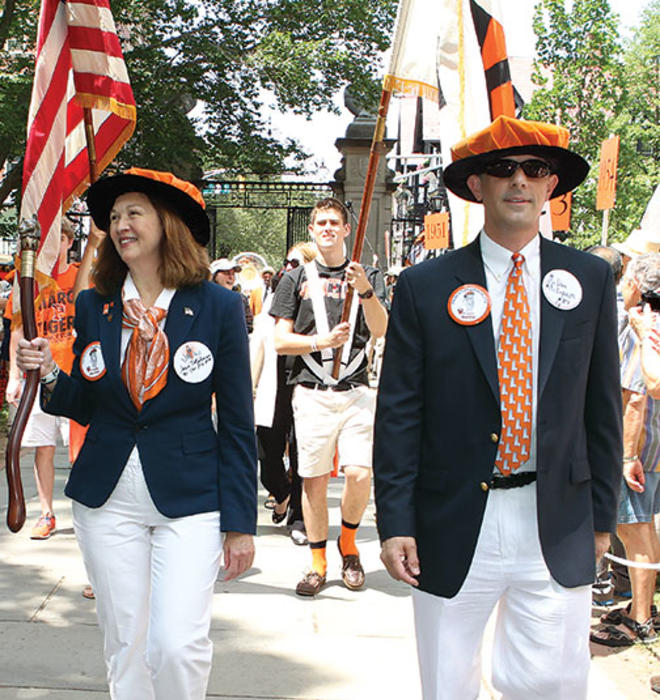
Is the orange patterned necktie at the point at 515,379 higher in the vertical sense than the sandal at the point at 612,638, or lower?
higher

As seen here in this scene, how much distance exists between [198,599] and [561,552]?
1097 millimetres

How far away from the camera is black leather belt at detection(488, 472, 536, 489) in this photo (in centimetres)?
265

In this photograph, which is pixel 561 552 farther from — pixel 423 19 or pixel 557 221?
pixel 557 221

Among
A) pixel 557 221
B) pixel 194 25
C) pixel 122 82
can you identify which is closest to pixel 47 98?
pixel 122 82

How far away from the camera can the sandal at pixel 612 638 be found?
4.60 metres

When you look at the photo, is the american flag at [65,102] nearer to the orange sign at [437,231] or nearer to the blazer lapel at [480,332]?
the blazer lapel at [480,332]

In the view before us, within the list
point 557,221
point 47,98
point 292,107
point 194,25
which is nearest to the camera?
point 47,98

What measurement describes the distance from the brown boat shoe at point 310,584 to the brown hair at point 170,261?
2.59 meters

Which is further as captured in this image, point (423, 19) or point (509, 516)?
point (423, 19)

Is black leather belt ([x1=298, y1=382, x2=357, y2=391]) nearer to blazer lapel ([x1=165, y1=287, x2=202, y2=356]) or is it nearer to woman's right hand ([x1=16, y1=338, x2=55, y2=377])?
blazer lapel ([x1=165, y1=287, x2=202, y2=356])

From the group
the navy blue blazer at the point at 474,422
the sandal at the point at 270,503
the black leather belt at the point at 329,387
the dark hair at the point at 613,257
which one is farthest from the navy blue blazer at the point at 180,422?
the sandal at the point at 270,503

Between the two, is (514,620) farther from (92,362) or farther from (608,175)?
(608,175)

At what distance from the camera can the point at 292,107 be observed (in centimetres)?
1945

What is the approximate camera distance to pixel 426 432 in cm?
274
